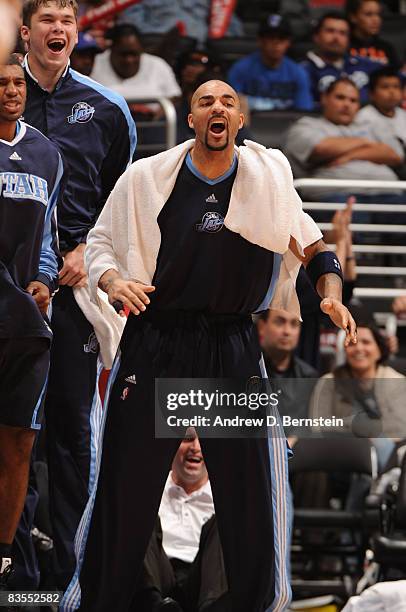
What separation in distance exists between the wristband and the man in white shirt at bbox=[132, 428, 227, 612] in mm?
1281

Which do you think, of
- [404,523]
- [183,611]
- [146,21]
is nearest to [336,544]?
[404,523]

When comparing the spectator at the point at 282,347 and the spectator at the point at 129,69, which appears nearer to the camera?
the spectator at the point at 282,347

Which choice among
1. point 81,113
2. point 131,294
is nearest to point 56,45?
point 81,113

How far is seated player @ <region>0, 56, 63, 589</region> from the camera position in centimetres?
448

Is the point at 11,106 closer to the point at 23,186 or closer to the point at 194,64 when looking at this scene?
the point at 23,186

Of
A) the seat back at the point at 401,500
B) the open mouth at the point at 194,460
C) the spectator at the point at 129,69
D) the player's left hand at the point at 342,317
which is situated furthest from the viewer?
the spectator at the point at 129,69

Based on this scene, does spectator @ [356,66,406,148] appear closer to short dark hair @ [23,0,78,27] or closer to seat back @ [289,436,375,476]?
seat back @ [289,436,375,476]

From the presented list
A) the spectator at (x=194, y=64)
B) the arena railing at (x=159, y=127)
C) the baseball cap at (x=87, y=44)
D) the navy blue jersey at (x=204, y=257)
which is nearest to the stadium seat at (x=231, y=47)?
the spectator at (x=194, y=64)

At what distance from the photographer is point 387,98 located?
387 inches

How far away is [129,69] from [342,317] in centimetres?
564

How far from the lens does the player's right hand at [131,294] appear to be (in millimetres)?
4285

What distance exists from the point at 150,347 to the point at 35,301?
45 cm

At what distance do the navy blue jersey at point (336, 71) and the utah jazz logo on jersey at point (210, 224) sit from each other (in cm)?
600

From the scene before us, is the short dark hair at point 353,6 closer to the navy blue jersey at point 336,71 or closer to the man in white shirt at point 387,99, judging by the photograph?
the navy blue jersey at point 336,71
